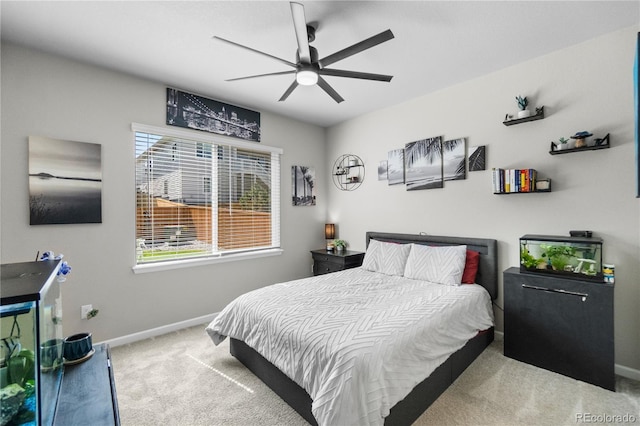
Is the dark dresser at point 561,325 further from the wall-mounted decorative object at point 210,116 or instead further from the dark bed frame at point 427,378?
the wall-mounted decorative object at point 210,116

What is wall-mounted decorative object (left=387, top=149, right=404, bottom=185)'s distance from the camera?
12.3 ft

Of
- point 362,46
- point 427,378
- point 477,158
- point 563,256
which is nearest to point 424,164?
point 477,158

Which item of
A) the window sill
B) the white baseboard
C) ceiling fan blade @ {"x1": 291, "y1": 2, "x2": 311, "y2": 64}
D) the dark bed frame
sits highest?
ceiling fan blade @ {"x1": 291, "y1": 2, "x2": 311, "y2": 64}

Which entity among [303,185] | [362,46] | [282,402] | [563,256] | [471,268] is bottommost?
[282,402]

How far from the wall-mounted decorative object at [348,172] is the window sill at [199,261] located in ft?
4.76

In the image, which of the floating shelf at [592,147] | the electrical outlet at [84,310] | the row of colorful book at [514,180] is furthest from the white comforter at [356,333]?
the floating shelf at [592,147]

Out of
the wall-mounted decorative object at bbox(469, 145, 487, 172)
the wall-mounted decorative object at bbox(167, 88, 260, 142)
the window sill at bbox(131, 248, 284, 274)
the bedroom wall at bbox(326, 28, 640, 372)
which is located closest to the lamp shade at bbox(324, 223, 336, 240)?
the window sill at bbox(131, 248, 284, 274)

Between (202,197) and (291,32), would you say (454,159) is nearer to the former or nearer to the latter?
(291,32)

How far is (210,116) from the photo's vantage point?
3490mm

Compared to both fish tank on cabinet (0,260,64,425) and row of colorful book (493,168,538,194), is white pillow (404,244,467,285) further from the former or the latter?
fish tank on cabinet (0,260,64,425)

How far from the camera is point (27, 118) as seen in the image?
243 centimetres

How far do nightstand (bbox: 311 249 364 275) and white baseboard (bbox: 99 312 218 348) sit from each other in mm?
1589

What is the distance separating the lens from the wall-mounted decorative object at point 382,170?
13.0 ft

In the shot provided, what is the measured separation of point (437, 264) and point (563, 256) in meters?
1.01
